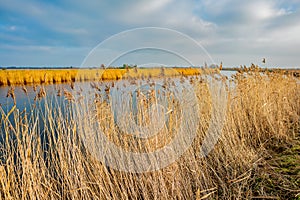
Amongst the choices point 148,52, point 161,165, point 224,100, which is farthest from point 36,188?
point 224,100

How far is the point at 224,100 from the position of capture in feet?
12.3

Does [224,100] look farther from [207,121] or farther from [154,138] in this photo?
[154,138]

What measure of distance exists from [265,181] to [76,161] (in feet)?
6.87

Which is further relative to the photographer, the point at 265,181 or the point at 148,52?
the point at 148,52

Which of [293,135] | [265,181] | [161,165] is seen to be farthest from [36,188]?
[293,135]

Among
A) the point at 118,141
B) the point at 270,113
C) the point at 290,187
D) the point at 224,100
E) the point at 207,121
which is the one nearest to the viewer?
the point at 290,187

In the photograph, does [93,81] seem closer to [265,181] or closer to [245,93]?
[265,181]

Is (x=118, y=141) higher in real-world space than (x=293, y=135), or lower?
higher

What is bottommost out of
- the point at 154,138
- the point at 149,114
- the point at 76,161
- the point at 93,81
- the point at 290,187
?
the point at 290,187

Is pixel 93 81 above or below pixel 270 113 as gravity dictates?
above

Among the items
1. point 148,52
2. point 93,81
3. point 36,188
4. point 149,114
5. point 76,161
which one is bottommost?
point 36,188

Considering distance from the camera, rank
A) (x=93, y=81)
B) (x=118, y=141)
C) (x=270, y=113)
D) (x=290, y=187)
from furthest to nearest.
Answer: (x=270, y=113)
(x=93, y=81)
(x=118, y=141)
(x=290, y=187)

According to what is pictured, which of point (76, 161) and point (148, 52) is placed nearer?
point (76, 161)

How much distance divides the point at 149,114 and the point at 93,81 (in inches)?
35.2
